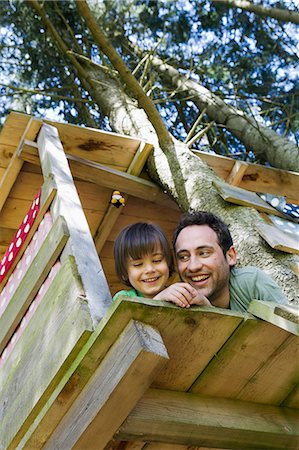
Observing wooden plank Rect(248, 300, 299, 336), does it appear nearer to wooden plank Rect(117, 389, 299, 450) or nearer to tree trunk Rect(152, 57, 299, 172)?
wooden plank Rect(117, 389, 299, 450)

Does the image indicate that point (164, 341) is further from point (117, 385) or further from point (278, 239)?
point (278, 239)

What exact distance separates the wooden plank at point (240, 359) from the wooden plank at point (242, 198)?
151cm

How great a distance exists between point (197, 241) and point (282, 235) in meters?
0.67

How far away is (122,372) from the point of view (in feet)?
5.55

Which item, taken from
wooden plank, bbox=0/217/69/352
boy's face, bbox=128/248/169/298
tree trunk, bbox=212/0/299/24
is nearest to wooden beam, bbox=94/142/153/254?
wooden plank, bbox=0/217/69/352

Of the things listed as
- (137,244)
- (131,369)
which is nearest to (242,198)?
(137,244)

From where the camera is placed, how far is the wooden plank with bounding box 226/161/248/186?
4465 mm

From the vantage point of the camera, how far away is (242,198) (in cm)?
340

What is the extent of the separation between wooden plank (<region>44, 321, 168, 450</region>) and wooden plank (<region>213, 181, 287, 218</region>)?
1729mm

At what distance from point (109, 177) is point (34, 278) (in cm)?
157

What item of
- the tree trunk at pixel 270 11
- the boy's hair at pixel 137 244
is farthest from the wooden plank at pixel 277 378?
the tree trunk at pixel 270 11

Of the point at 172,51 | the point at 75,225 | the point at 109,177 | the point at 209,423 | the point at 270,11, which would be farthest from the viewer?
the point at 172,51

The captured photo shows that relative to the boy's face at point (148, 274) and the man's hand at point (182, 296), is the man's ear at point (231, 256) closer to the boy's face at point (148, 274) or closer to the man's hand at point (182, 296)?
the boy's face at point (148, 274)

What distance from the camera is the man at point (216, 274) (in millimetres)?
2404
